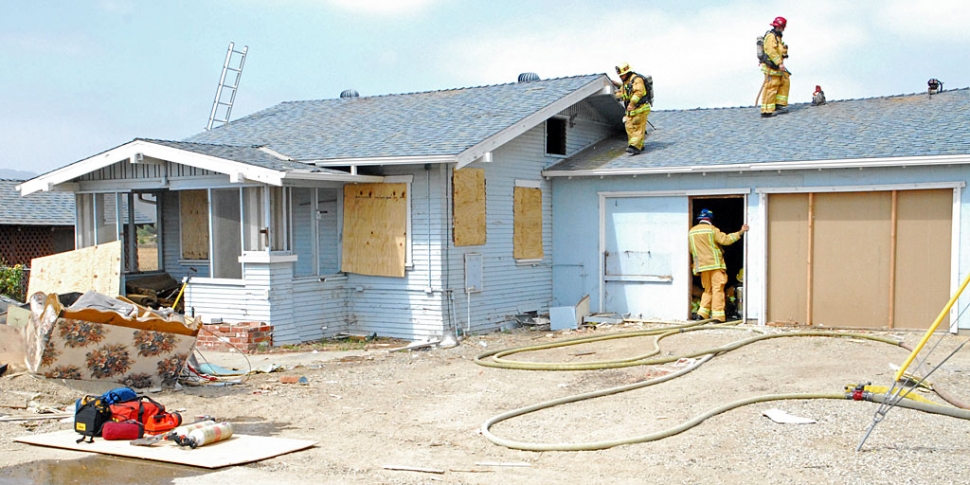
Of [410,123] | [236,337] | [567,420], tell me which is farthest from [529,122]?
[567,420]

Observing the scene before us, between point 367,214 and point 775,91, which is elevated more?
point 775,91

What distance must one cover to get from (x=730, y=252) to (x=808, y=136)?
3.05m

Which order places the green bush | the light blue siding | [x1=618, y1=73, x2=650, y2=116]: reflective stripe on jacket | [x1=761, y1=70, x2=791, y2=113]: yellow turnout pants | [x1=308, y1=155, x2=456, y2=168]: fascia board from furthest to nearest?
1. the green bush
2. [x1=761, y1=70, x2=791, y2=113]: yellow turnout pants
3. [x1=618, y1=73, x2=650, y2=116]: reflective stripe on jacket
4. [x1=308, y1=155, x2=456, y2=168]: fascia board
5. the light blue siding

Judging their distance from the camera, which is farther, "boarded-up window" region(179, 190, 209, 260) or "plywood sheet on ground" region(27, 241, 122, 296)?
"boarded-up window" region(179, 190, 209, 260)

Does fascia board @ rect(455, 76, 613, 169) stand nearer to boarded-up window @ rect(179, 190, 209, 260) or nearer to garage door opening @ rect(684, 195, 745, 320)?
garage door opening @ rect(684, 195, 745, 320)

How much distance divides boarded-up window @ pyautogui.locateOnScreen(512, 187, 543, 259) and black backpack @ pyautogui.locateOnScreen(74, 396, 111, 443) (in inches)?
351

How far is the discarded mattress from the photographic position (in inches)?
377

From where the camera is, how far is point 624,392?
9750 millimetres

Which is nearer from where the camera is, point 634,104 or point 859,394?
point 859,394

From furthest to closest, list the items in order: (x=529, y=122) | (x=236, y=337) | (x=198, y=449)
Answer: (x=529, y=122) → (x=236, y=337) → (x=198, y=449)

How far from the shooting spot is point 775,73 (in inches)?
675

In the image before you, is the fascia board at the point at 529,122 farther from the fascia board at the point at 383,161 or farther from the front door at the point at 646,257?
the front door at the point at 646,257

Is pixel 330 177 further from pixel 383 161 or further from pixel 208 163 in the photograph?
pixel 208 163

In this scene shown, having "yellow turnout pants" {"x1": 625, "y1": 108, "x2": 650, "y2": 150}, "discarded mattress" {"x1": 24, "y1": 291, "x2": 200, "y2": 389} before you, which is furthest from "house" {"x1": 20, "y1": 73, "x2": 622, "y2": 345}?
"discarded mattress" {"x1": 24, "y1": 291, "x2": 200, "y2": 389}
